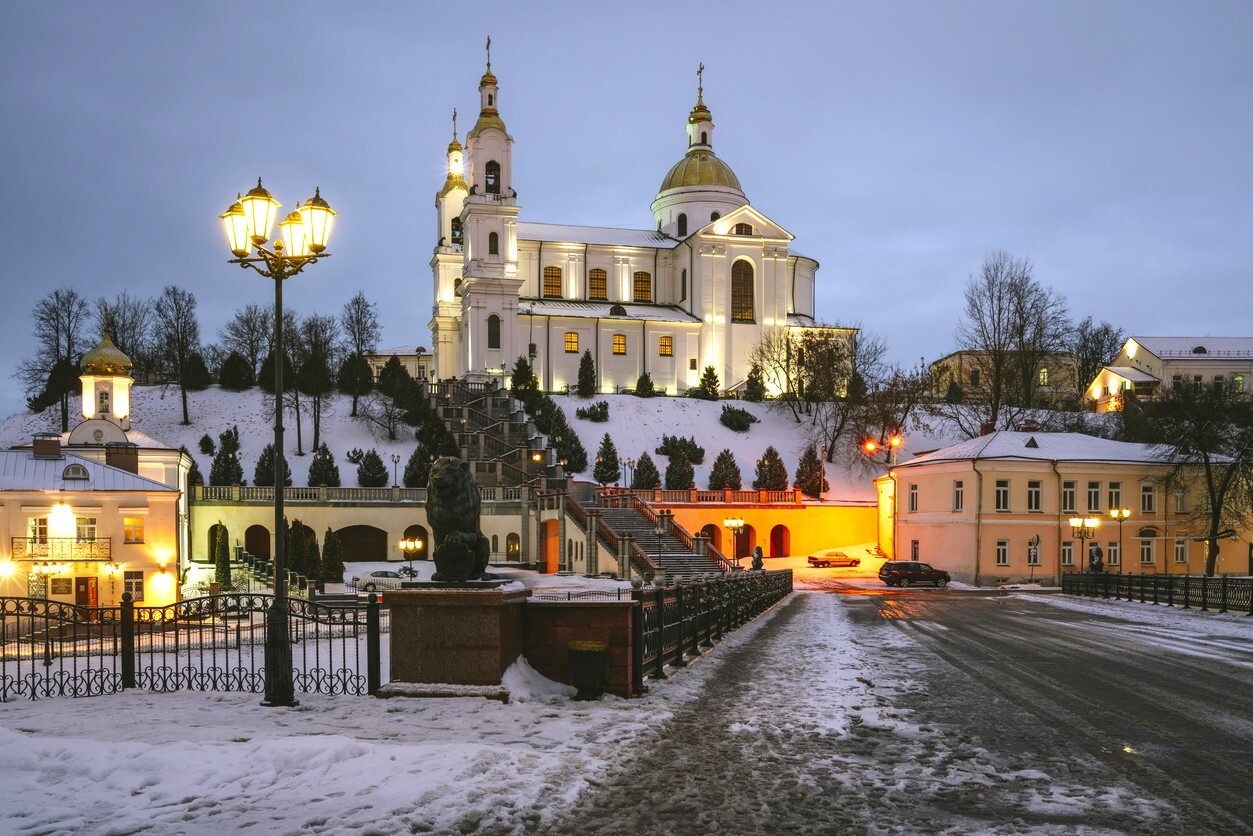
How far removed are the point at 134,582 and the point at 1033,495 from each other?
1617 inches

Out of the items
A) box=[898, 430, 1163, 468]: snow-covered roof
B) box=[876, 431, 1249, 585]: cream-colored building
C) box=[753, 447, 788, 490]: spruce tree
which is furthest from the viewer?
box=[753, 447, 788, 490]: spruce tree

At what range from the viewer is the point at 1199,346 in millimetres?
101438

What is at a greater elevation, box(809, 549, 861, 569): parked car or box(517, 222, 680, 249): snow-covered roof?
box(517, 222, 680, 249): snow-covered roof

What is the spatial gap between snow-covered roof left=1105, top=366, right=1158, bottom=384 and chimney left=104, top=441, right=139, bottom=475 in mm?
82996

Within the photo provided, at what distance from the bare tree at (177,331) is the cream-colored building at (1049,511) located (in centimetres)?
5636

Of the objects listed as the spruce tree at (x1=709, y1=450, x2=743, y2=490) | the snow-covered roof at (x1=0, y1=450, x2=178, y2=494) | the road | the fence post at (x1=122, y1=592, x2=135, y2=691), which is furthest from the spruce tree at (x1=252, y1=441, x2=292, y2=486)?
the fence post at (x1=122, y1=592, x2=135, y2=691)

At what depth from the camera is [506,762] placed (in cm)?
941

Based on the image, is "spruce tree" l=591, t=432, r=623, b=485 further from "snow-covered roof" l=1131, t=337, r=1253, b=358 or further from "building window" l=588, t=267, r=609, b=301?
"snow-covered roof" l=1131, t=337, r=1253, b=358

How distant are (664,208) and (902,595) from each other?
59.8 metres

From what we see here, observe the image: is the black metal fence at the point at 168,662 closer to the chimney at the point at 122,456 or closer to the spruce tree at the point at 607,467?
the chimney at the point at 122,456

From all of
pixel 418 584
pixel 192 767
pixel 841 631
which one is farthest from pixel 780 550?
pixel 192 767

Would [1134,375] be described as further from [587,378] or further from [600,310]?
[587,378]

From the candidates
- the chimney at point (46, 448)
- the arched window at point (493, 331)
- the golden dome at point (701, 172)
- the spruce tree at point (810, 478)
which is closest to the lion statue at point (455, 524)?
the chimney at point (46, 448)

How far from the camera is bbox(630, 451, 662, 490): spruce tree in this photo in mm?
64000
